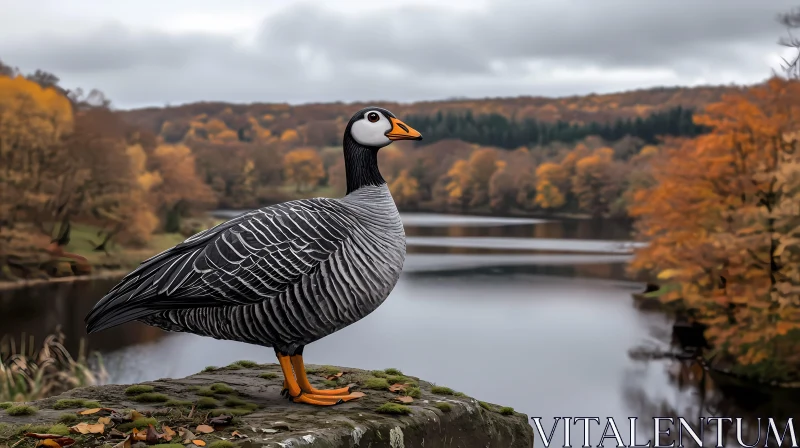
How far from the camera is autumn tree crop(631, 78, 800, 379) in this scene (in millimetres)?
20359

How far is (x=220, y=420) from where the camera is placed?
5430 mm

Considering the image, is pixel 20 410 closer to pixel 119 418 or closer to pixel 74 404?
pixel 74 404

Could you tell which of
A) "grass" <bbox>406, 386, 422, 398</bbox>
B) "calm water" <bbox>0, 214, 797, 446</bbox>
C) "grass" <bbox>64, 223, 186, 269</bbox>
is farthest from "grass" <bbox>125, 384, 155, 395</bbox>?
"grass" <bbox>64, 223, 186, 269</bbox>

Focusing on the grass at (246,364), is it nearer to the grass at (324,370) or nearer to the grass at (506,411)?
the grass at (324,370)

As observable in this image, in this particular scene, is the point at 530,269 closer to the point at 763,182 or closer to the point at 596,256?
the point at 596,256

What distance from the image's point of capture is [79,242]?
1209 inches

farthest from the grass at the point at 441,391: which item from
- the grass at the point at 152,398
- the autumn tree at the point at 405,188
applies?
the autumn tree at the point at 405,188

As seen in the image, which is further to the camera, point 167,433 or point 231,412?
point 231,412

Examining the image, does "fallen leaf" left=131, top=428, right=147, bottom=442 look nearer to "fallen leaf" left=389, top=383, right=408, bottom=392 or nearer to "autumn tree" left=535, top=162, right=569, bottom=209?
"fallen leaf" left=389, top=383, right=408, bottom=392

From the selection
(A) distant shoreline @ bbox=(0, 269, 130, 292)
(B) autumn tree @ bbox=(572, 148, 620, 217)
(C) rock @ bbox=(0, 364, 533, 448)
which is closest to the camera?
(C) rock @ bbox=(0, 364, 533, 448)

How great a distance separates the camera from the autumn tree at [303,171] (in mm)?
67500

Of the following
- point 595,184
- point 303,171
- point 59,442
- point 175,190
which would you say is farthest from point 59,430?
point 595,184

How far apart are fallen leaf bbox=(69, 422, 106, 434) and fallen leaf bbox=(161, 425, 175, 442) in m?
0.43

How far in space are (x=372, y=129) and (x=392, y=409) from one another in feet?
7.74
